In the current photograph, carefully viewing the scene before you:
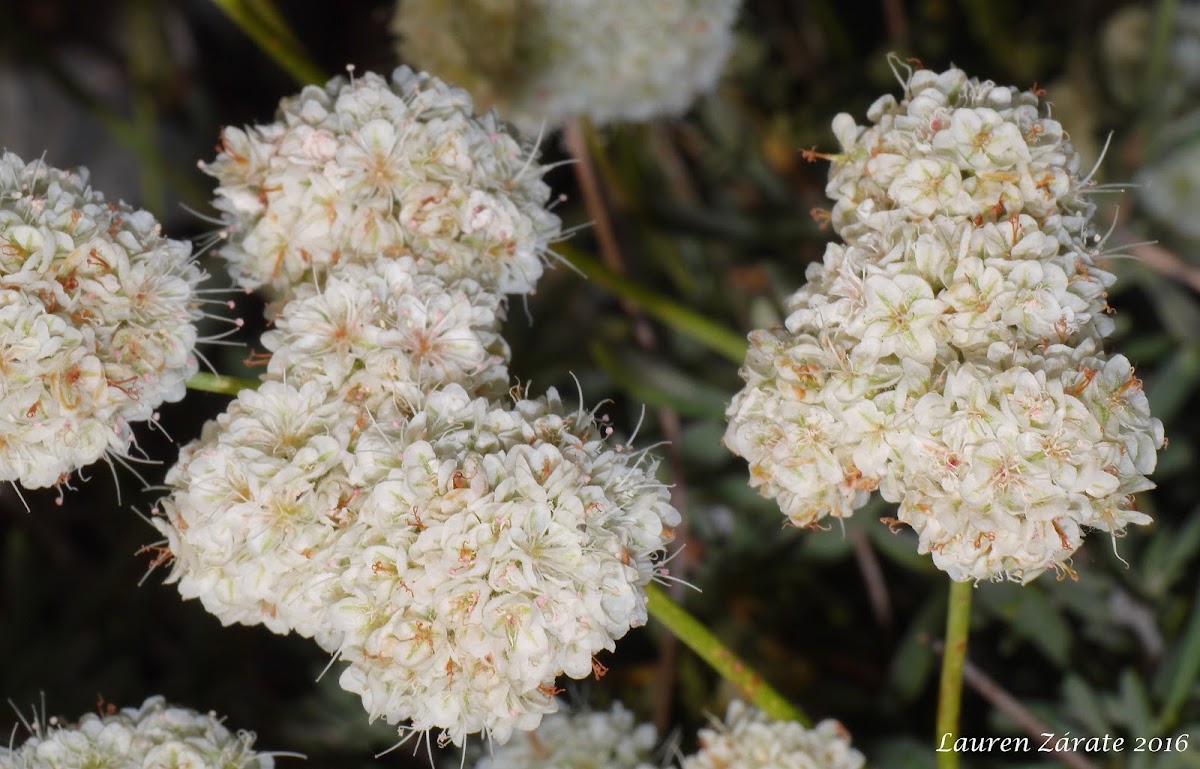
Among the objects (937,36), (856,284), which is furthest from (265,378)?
(937,36)

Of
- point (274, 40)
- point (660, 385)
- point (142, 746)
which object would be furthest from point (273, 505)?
point (660, 385)

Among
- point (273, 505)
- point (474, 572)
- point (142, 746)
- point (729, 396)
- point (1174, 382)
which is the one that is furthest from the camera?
point (729, 396)

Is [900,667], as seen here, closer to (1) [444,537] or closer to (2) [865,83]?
(1) [444,537]

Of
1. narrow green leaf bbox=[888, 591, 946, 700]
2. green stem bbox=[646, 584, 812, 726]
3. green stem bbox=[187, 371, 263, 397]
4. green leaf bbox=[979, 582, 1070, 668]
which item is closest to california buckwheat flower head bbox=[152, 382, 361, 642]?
green stem bbox=[187, 371, 263, 397]

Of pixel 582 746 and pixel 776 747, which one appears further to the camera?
pixel 582 746

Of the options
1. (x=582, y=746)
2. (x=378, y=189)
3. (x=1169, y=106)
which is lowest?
(x=582, y=746)

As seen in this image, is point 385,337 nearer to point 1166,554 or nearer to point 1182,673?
point 1182,673
